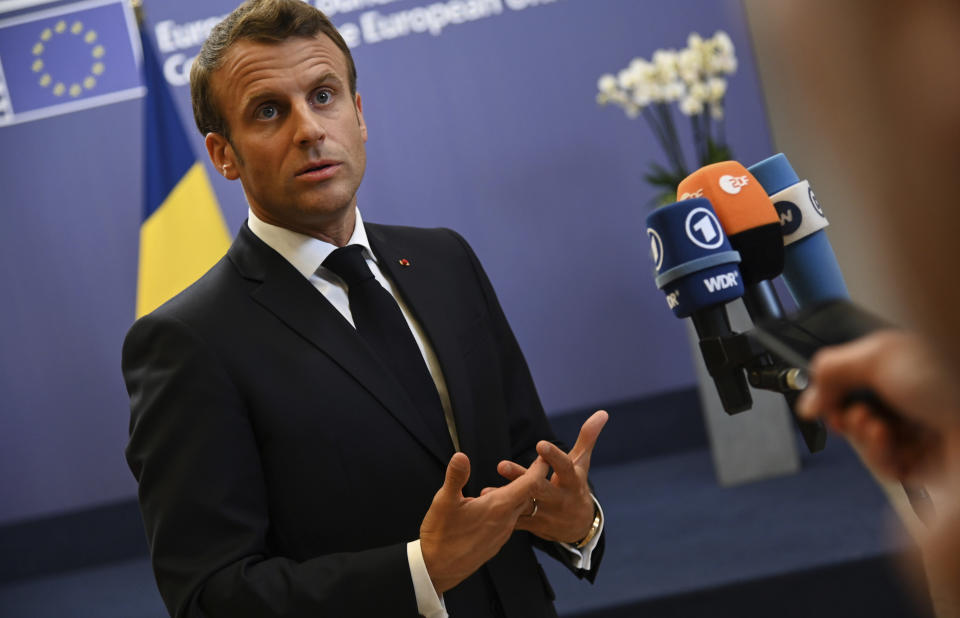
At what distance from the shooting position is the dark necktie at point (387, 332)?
4.58 ft

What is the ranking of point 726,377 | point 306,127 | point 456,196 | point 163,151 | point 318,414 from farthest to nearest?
point 456,196, point 163,151, point 306,127, point 318,414, point 726,377

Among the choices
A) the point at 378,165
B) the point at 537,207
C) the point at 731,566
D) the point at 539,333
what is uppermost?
the point at 378,165

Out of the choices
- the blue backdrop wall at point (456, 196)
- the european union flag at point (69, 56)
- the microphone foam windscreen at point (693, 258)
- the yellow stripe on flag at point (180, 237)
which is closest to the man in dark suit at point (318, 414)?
the microphone foam windscreen at point (693, 258)

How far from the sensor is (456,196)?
190 inches

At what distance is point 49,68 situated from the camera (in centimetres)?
486

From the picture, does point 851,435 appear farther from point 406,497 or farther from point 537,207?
point 537,207

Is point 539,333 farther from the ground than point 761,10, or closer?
closer

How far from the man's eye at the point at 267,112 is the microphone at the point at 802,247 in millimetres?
757

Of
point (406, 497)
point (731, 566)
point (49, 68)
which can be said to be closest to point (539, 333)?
point (731, 566)

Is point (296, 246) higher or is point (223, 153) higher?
point (223, 153)

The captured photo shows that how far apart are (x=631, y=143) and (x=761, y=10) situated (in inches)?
180

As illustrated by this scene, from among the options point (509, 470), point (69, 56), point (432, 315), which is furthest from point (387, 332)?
point (69, 56)

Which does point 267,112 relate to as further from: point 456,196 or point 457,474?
point 456,196

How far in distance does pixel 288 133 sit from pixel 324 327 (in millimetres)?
310
